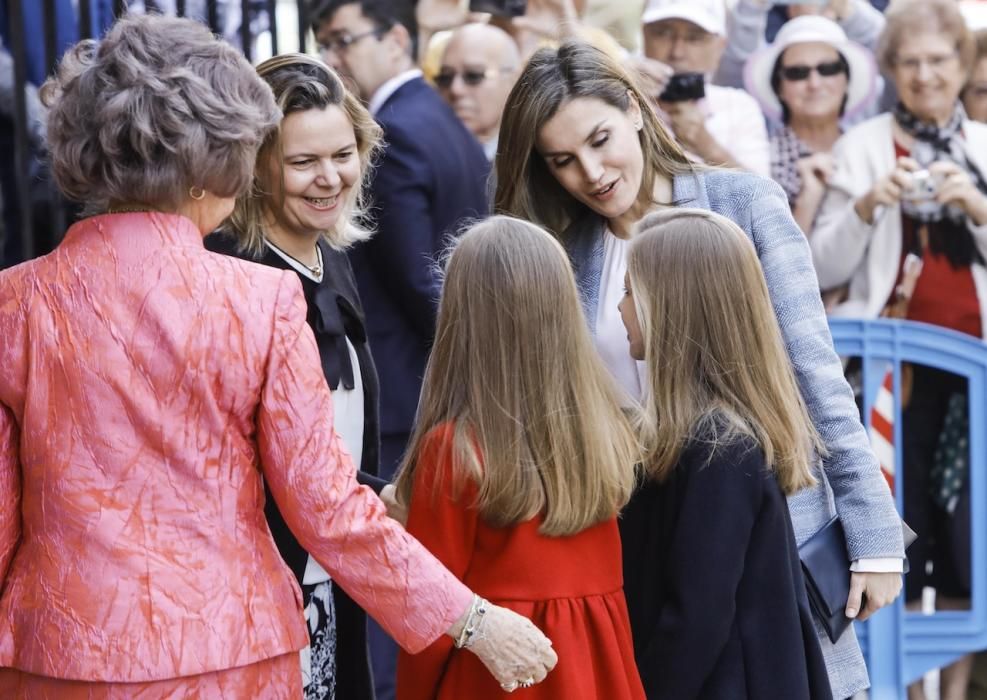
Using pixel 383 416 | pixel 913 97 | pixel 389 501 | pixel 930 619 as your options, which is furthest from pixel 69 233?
pixel 913 97

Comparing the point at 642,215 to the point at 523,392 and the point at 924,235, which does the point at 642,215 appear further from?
the point at 924,235

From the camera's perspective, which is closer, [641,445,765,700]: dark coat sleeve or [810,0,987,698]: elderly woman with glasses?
[641,445,765,700]: dark coat sleeve

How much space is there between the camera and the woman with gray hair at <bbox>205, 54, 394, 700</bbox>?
2.86m

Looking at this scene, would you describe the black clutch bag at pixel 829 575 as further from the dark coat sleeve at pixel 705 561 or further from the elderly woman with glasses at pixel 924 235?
the elderly woman with glasses at pixel 924 235

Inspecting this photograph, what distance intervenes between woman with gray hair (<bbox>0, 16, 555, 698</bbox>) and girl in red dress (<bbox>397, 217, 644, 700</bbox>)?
0.23 metres

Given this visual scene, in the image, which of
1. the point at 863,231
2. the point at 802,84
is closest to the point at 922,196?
the point at 863,231

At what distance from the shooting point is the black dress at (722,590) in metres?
2.44

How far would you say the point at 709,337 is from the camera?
2.58 metres

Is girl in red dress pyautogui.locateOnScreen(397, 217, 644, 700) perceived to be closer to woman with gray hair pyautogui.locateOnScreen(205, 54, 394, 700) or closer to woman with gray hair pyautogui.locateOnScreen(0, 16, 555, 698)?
woman with gray hair pyautogui.locateOnScreen(0, 16, 555, 698)

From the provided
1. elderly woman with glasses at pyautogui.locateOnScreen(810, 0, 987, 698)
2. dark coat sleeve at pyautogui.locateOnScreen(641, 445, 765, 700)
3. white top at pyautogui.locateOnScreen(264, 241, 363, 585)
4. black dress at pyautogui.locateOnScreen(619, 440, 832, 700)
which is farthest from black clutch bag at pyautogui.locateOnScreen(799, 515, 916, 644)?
elderly woman with glasses at pyautogui.locateOnScreen(810, 0, 987, 698)

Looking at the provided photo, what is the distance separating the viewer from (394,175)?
14.1ft

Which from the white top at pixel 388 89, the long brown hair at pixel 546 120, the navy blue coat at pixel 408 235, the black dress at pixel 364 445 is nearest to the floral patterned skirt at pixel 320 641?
the black dress at pixel 364 445

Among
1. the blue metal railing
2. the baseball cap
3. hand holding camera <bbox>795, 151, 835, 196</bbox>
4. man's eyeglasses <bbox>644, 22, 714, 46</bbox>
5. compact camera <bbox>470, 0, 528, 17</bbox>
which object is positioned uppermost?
compact camera <bbox>470, 0, 528, 17</bbox>

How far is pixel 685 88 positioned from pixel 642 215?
1994 millimetres
